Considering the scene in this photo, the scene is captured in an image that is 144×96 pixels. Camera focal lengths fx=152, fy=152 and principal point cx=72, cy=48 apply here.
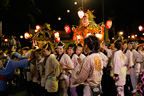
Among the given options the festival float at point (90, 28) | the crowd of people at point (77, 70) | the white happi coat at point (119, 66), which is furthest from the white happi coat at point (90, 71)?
the festival float at point (90, 28)

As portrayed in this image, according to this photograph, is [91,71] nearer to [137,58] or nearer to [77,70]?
[77,70]

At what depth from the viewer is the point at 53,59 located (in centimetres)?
507

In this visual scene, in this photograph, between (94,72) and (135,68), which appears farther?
(135,68)

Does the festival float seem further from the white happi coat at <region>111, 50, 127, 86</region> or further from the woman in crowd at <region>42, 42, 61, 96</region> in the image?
the woman in crowd at <region>42, 42, 61, 96</region>

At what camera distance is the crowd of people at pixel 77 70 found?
3.22 meters

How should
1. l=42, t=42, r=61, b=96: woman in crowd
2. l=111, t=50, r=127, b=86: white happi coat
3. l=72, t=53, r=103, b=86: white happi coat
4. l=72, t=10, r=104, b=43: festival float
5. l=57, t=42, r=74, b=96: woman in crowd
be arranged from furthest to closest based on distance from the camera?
l=72, t=10, r=104, b=43: festival float → l=57, t=42, r=74, b=96: woman in crowd → l=111, t=50, r=127, b=86: white happi coat → l=42, t=42, r=61, b=96: woman in crowd → l=72, t=53, r=103, b=86: white happi coat

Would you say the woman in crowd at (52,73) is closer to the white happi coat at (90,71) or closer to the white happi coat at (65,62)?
the white happi coat at (65,62)

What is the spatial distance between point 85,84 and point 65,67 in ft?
7.64

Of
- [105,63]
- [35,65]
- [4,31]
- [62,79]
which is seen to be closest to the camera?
[62,79]

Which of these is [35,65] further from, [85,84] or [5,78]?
[85,84]

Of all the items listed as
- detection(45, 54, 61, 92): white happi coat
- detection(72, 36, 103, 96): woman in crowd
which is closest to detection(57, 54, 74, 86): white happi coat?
detection(45, 54, 61, 92): white happi coat

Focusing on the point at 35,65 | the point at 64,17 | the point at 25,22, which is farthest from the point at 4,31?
the point at 35,65

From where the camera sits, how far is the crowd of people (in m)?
3.22

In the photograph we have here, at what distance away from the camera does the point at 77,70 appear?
390cm
